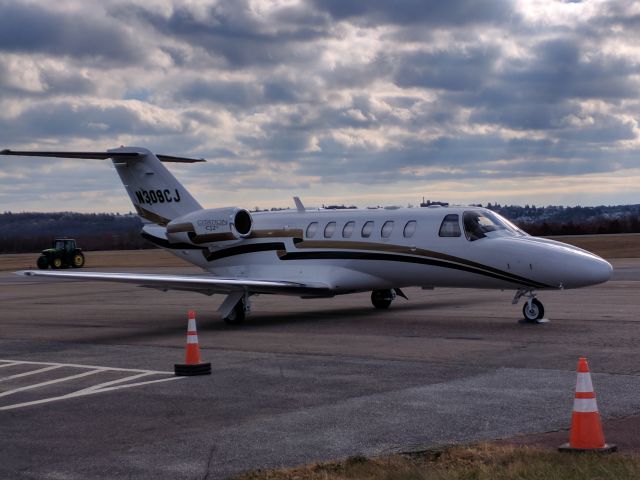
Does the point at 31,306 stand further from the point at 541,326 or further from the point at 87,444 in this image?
the point at 87,444

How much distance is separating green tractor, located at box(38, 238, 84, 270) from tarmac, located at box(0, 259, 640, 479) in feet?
129

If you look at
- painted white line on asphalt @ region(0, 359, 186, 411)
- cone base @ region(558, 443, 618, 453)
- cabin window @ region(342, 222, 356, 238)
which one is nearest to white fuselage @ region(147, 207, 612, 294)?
cabin window @ region(342, 222, 356, 238)

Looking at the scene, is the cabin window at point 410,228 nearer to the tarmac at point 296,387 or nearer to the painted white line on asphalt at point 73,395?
the tarmac at point 296,387

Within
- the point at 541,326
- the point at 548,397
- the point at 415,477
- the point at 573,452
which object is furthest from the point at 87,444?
the point at 541,326

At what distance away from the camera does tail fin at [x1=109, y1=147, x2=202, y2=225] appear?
24.5 m

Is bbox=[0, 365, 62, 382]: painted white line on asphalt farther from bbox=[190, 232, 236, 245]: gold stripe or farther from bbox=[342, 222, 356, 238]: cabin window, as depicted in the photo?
bbox=[190, 232, 236, 245]: gold stripe

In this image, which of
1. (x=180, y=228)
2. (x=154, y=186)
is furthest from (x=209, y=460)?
(x=154, y=186)

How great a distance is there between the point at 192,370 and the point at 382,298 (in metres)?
10.8

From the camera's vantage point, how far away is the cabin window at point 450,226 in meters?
19.9

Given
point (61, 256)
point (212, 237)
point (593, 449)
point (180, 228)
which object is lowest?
point (593, 449)

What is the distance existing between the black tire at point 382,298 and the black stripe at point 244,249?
8.73 ft

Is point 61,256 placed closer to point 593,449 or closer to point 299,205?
point 299,205

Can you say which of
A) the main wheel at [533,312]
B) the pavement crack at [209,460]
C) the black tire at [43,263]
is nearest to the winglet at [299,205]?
the main wheel at [533,312]

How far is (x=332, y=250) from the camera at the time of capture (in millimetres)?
21766
